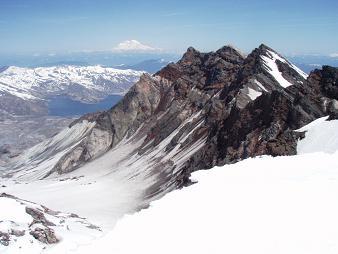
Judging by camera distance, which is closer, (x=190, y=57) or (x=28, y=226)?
(x=28, y=226)

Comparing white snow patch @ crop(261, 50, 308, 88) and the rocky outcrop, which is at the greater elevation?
white snow patch @ crop(261, 50, 308, 88)

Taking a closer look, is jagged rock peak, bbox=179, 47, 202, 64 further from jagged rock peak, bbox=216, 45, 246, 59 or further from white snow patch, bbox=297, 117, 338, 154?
white snow patch, bbox=297, 117, 338, 154

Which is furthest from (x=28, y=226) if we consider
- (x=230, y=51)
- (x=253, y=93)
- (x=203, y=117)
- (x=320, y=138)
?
(x=230, y=51)

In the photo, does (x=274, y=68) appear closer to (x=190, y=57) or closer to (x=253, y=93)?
(x=253, y=93)

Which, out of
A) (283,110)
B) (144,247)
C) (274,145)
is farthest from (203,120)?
(144,247)

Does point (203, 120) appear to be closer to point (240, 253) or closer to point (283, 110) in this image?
point (283, 110)

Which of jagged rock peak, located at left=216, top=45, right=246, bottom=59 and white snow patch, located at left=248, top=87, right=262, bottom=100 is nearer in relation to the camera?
white snow patch, located at left=248, top=87, right=262, bottom=100

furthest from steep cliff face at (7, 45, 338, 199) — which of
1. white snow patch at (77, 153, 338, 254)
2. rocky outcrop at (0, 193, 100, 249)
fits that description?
rocky outcrop at (0, 193, 100, 249)
